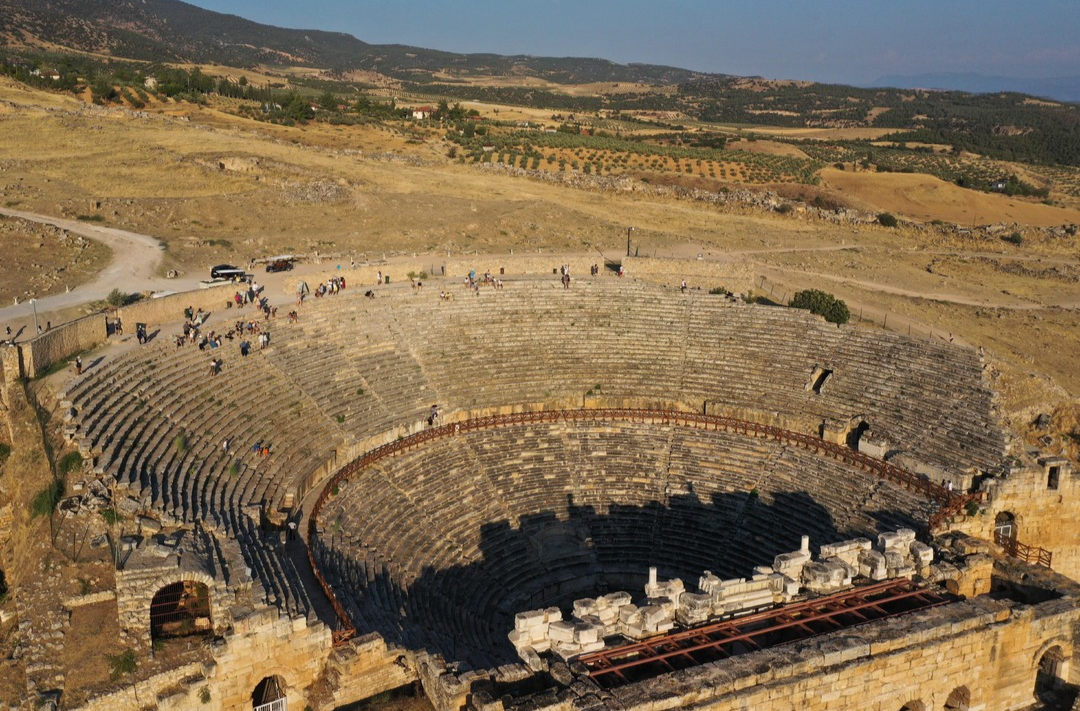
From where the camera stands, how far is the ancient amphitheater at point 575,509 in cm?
1526

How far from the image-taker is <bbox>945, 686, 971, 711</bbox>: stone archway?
16.3 metres

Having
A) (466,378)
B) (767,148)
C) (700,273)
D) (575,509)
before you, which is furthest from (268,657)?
(767,148)

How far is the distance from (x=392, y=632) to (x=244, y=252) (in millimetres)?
28171

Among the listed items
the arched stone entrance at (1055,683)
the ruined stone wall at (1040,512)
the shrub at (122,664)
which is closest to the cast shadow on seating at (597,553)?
the ruined stone wall at (1040,512)

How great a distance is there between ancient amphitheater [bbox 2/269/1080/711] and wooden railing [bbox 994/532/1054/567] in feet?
0.55

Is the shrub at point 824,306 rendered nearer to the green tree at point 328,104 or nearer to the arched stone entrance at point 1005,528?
the arched stone entrance at point 1005,528

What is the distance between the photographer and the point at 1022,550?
2278 cm

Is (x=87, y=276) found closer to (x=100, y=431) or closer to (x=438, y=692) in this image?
(x=100, y=431)

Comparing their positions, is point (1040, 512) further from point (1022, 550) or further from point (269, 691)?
point (269, 691)

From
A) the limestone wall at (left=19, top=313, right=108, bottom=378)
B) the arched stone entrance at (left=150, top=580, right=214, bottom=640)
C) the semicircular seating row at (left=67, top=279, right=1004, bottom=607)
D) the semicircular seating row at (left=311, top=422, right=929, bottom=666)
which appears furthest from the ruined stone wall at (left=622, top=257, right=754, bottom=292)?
the arched stone entrance at (left=150, top=580, right=214, bottom=640)

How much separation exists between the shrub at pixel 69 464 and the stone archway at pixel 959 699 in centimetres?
1871

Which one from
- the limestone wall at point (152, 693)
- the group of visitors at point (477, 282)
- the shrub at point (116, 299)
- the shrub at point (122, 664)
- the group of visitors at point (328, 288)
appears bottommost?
the limestone wall at point (152, 693)

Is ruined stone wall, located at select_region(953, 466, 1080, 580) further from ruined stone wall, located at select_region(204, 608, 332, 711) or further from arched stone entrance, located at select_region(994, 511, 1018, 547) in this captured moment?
ruined stone wall, located at select_region(204, 608, 332, 711)

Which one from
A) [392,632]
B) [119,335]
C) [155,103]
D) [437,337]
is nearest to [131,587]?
[392,632]
